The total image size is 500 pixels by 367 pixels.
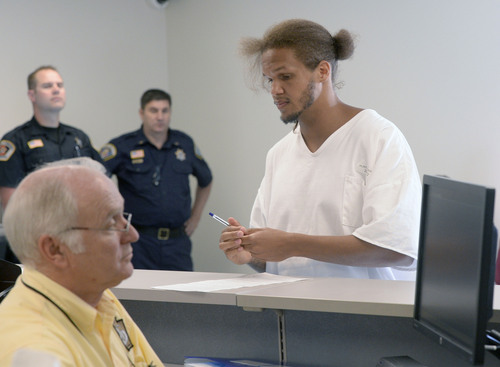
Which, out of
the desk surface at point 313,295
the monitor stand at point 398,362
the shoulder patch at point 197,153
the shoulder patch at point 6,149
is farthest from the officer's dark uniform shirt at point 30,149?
the monitor stand at point 398,362

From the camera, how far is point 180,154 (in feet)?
17.6

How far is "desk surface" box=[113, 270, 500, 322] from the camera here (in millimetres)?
1821

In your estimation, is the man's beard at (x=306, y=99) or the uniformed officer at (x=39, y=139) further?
the uniformed officer at (x=39, y=139)

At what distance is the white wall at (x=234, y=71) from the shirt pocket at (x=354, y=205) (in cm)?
222

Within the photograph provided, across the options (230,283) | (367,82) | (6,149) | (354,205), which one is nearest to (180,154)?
(6,149)

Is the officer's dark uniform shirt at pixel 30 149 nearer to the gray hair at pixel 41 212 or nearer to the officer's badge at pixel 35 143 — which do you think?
the officer's badge at pixel 35 143

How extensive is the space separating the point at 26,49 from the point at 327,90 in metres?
3.23

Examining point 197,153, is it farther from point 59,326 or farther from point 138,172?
point 59,326

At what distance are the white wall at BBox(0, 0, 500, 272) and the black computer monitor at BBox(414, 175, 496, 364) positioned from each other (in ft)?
9.30

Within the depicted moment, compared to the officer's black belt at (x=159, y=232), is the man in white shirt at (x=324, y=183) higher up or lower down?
higher up

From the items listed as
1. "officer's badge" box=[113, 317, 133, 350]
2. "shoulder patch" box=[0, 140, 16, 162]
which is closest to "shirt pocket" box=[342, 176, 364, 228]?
"officer's badge" box=[113, 317, 133, 350]

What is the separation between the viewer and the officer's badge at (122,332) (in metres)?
1.70

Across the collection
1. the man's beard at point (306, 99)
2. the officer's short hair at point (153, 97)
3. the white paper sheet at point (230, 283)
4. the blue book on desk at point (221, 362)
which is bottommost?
the blue book on desk at point (221, 362)

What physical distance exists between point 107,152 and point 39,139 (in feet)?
2.11
